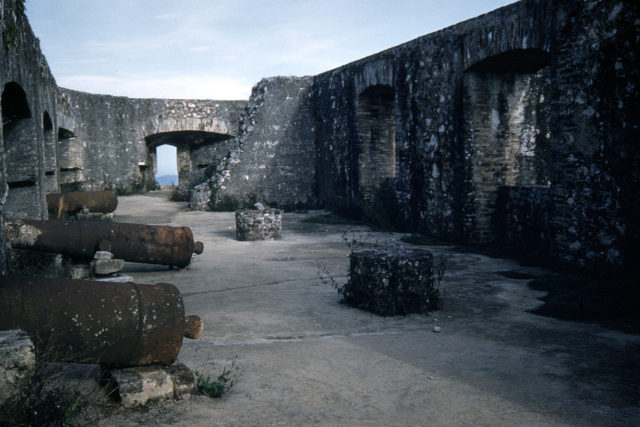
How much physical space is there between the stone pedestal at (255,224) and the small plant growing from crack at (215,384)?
5717 millimetres

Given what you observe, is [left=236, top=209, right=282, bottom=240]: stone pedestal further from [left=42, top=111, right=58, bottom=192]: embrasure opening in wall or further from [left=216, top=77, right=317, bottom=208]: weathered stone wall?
[left=216, top=77, right=317, bottom=208]: weathered stone wall

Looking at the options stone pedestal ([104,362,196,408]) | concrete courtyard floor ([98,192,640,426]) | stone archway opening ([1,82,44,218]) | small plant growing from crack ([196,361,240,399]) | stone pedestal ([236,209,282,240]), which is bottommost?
concrete courtyard floor ([98,192,640,426])

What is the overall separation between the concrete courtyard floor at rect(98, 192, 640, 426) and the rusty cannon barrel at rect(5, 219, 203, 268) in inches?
14.2

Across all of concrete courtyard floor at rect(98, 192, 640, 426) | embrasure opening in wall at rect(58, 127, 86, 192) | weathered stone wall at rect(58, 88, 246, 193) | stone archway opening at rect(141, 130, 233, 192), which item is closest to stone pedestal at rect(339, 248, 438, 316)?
concrete courtyard floor at rect(98, 192, 640, 426)

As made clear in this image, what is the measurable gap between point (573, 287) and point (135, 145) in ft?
50.0

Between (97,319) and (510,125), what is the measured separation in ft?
22.6

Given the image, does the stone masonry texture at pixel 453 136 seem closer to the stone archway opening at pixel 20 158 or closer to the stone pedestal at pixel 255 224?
the stone archway opening at pixel 20 158

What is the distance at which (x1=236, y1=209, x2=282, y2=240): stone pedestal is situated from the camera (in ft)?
28.8

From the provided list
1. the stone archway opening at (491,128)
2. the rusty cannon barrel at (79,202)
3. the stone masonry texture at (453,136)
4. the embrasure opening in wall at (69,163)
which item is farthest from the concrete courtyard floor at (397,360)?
the embrasure opening in wall at (69,163)

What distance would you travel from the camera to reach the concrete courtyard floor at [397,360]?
2658mm

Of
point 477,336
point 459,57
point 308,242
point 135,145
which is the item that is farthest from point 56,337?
point 135,145

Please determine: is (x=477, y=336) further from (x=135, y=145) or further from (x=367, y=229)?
(x=135, y=145)

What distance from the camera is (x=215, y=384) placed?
2.87 m

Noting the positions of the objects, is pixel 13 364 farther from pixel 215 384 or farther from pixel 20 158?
pixel 20 158
